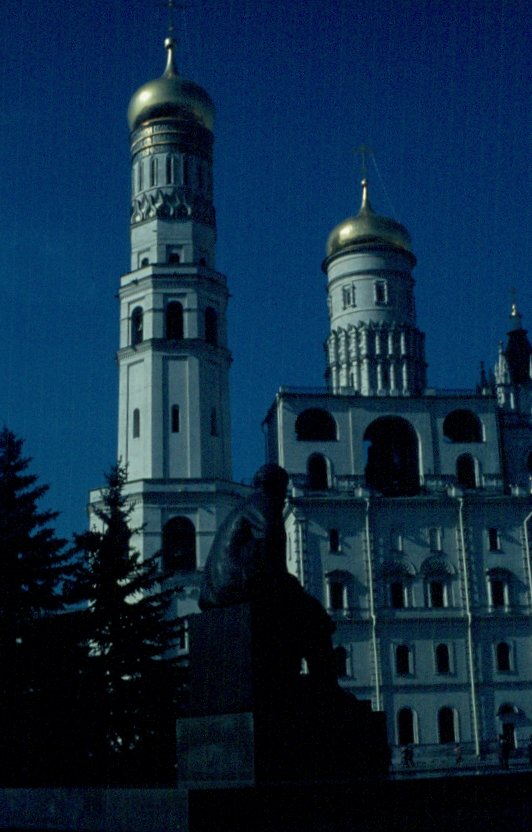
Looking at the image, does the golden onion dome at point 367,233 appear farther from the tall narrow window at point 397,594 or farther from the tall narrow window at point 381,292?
the tall narrow window at point 397,594

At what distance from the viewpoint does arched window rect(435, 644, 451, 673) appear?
4459 cm

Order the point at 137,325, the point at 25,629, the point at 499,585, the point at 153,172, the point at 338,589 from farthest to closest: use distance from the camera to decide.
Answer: the point at 153,172, the point at 137,325, the point at 499,585, the point at 338,589, the point at 25,629

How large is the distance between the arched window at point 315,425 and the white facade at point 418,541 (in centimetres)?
5

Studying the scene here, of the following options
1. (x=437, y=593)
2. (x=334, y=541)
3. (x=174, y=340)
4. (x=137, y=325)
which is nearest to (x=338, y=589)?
(x=334, y=541)

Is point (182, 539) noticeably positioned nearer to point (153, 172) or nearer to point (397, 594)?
point (397, 594)

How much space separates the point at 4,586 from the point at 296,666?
1334 centimetres

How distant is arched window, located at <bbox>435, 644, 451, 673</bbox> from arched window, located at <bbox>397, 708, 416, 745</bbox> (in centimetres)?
204

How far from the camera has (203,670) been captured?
35.9 feet

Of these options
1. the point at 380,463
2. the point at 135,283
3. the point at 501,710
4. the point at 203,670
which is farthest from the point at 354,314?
the point at 203,670

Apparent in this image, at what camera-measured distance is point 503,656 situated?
4525 cm

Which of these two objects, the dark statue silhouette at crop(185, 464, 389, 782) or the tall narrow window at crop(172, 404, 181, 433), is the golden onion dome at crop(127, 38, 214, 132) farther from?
the dark statue silhouette at crop(185, 464, 389, 782)

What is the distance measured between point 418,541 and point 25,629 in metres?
25.9

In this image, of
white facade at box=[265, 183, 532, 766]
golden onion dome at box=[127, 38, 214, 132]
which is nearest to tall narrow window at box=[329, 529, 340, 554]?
white facade at box=[265, 183, 532, 766]

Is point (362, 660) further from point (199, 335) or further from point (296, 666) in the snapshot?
point (296, 666)
